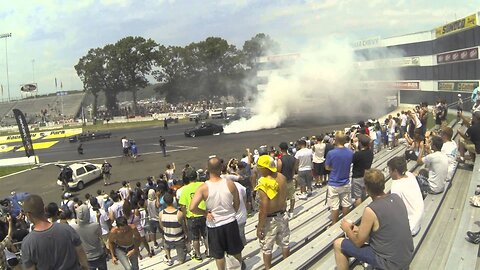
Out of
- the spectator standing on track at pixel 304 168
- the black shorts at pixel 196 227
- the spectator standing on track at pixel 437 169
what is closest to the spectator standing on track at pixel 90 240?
the black shorts at pixel 196 227

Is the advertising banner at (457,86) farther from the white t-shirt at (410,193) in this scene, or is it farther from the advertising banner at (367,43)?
the white t-shirt at (410,193)

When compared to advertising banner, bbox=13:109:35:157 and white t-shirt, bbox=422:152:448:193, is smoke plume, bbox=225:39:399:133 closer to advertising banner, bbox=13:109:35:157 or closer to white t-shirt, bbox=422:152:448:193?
advertising banner, bbox=13:109:35:157

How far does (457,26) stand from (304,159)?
36.3 meters

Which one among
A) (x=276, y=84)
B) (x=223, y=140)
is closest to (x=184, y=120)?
(x=276, y=84)

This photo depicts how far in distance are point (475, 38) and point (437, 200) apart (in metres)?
35.4

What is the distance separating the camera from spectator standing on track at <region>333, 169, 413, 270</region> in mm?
3850

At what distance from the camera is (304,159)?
10703mm

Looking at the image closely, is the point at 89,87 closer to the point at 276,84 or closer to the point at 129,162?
the point at 276,84

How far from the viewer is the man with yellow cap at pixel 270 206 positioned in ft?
17.6

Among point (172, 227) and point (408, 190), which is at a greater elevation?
point (408, 190)

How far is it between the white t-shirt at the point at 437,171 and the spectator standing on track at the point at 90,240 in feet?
19.6

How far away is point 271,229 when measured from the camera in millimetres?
5535

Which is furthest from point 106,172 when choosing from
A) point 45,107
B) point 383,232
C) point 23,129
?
point 45,107

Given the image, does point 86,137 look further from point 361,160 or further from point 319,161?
point 361,160
